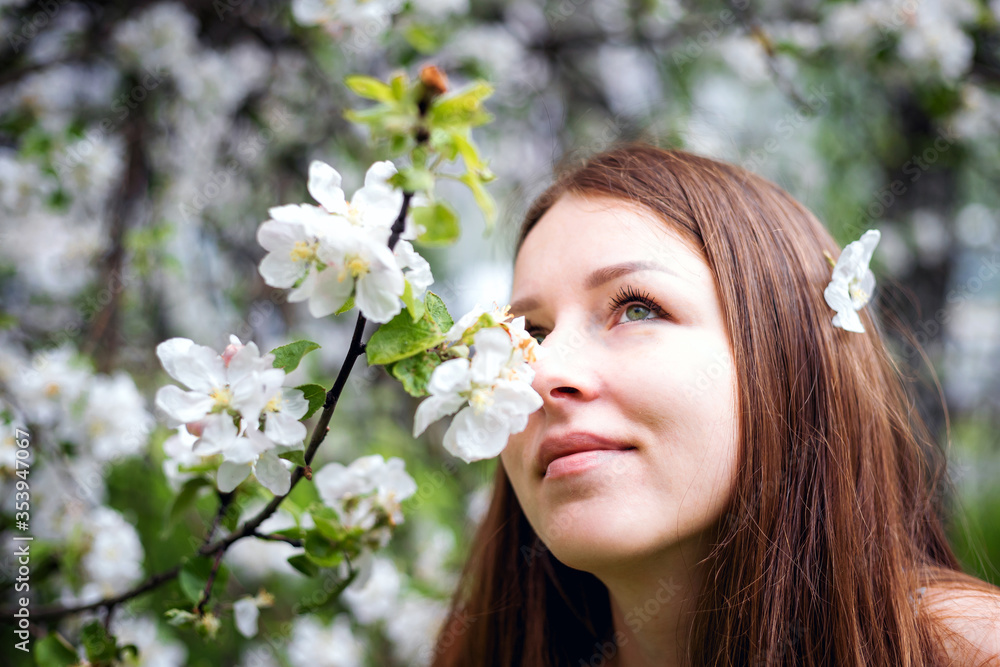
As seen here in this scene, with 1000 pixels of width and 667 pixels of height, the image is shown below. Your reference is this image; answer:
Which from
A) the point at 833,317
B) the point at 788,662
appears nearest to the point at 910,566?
the point at 788,662

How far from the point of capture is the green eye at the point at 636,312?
0.93m

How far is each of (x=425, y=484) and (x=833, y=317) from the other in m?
1.18

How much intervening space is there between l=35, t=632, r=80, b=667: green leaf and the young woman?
68cm

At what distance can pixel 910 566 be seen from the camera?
39.4 inches

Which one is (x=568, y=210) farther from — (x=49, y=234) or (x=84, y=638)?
(x=49, y=234)

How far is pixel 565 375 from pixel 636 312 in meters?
0.15

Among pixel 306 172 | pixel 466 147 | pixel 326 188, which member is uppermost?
pixel 466 147

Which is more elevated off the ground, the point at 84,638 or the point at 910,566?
the point at 910,566

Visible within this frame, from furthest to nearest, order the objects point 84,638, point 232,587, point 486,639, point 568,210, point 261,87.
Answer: point 261,87 → point 232,587 → point 486,639 → point 568,210 → point 84,638

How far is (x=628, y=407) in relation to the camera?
0.85 metres

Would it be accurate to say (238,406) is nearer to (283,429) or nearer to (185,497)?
(283,429)

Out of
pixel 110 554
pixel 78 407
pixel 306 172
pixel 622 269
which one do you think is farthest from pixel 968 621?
pixel 306 172

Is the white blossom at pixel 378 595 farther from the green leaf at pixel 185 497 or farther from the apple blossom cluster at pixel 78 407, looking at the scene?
Answer: the green leaf at pixel 185 497

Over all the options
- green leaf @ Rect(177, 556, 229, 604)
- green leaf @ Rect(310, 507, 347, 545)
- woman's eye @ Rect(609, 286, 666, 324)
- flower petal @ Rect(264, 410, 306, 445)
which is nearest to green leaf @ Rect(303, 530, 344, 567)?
green leaf @ Rect(310, 507, 347, 545)
